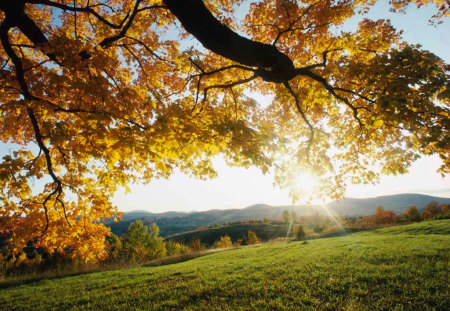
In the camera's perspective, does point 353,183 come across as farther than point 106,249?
Yes

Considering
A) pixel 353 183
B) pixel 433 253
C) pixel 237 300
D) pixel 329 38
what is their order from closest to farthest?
pixel 237 300 < pixel 329 38 < pixel 433 253 < pixel 353 183

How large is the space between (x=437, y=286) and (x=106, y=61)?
8966 millimetres

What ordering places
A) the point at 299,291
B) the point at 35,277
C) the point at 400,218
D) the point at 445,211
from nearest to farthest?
the point at 299,291, the point at 35,277, the point at 445,211, the point at 400,218

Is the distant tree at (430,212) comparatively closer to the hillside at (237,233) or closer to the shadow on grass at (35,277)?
the hillside at (237,233)

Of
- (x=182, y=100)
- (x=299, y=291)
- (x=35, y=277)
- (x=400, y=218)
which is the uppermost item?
(x=182, y=100)

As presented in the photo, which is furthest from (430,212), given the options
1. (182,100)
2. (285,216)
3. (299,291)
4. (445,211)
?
(182,100)

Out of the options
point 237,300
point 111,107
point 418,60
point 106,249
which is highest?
point 418,60

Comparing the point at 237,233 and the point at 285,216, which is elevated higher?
the point at 285,216

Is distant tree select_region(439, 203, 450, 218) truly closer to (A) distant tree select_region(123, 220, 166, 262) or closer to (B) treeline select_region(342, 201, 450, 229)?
(B) treeline select_region(342, 201, 450, 229)

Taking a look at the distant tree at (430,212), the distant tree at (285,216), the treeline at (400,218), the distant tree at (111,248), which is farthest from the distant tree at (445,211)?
the distant tree at (285,216)

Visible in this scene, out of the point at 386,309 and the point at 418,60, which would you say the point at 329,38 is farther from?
the point at 386,309

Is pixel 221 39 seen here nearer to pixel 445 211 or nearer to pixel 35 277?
pixel 35 277

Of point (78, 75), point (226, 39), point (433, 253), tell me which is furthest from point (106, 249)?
point (433, 253)

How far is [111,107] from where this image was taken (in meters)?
4.63
